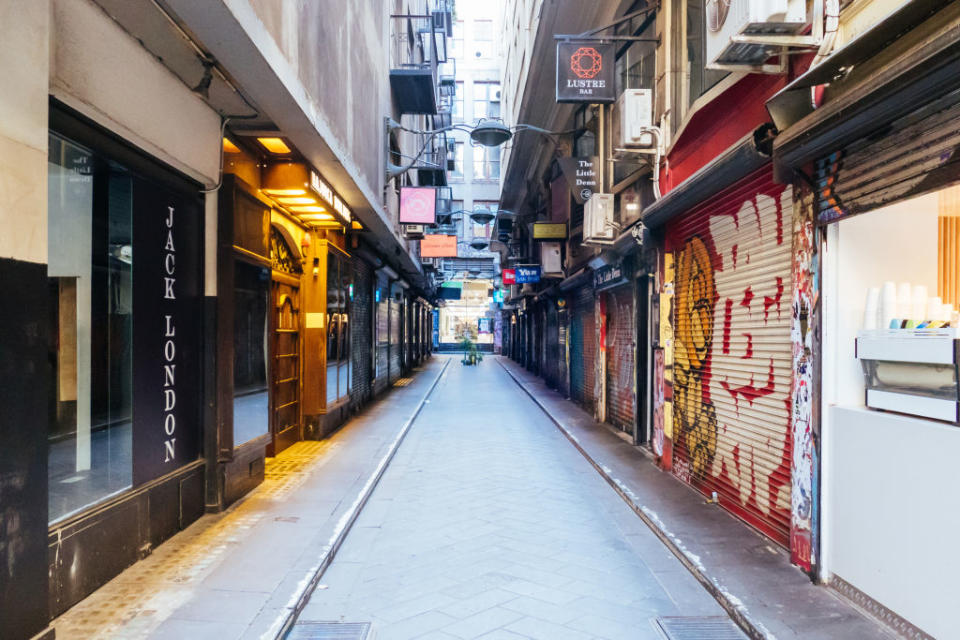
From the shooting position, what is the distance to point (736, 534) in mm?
6086

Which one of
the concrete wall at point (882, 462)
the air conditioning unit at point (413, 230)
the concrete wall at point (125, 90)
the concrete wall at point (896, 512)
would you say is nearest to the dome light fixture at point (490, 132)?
the air conditioning unit at point (413, 230)

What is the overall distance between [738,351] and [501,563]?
3397 millimetres

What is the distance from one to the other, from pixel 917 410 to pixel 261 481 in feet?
23.6

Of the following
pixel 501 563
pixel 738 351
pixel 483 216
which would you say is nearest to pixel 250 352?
pixel 501 563

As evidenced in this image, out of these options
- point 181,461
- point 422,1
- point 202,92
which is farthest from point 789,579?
point 422,1

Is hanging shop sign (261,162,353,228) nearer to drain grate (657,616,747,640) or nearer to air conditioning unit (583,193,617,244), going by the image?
air conditioning unit (583,193,617,244)

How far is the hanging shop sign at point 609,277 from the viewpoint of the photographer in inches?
458

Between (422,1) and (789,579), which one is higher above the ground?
(422,1)

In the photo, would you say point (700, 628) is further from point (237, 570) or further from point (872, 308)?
point (237, 570)

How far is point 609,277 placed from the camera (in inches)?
497

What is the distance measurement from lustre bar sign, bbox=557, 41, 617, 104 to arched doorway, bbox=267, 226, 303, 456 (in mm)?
5107

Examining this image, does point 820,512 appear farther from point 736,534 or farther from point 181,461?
point 181,461

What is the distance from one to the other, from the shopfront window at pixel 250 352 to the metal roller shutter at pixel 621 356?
20.4 feet

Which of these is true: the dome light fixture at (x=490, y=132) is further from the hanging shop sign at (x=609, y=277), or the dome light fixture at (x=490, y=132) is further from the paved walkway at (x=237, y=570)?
the paved walkway at (x=237, y=570)
